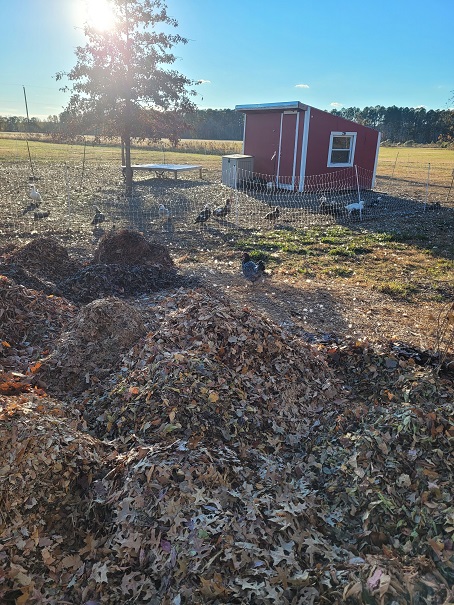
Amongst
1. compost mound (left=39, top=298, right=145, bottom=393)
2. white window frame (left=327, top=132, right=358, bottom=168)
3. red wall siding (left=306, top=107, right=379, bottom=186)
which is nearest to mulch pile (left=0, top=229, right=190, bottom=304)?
compost mound (left=39, top=298, right=145, bottom=393)

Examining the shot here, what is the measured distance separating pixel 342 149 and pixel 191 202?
8183 mm

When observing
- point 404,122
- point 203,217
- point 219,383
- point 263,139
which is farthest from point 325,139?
point 404,122

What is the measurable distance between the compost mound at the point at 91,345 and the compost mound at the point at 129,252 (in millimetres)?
3456

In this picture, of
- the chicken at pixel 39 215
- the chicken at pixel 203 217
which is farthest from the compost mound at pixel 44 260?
the chicken at pixel 203 217

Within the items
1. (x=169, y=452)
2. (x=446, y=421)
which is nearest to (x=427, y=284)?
(x=446, y=421)

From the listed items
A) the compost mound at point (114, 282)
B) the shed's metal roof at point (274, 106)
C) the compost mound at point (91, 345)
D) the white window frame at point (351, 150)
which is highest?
the shed's metal roof at point (274, 106)

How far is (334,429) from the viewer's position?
382 cm

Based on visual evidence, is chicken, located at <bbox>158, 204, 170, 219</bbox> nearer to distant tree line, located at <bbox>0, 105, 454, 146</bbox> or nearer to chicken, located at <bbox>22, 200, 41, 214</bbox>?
chicken, located at <bbox>22, 200, 41, 214</bbox>

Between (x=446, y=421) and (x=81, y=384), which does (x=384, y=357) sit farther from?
(x=81, y=384)

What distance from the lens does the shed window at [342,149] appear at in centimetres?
1994

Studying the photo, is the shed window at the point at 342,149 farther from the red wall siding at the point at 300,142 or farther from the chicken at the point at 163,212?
the chicken at the point at 163,212

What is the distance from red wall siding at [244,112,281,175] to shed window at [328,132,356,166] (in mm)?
2415

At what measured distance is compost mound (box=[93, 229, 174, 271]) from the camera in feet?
28.0

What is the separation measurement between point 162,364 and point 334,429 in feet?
5.12
